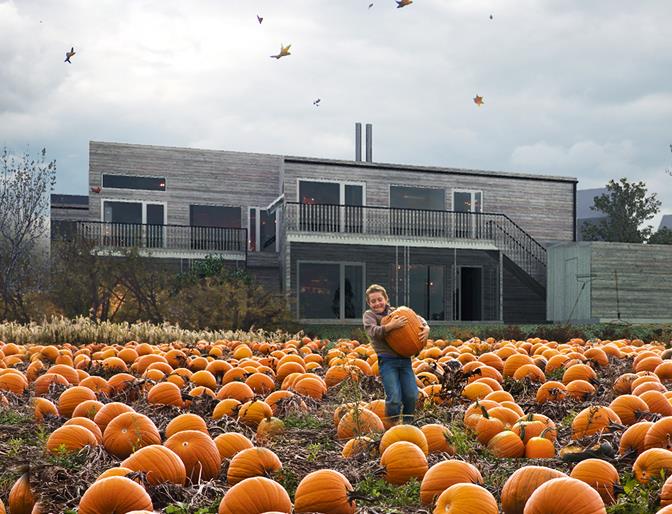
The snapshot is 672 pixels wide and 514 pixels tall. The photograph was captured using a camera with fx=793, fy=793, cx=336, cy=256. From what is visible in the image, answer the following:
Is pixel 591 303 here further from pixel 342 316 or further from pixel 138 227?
pixel 138 227

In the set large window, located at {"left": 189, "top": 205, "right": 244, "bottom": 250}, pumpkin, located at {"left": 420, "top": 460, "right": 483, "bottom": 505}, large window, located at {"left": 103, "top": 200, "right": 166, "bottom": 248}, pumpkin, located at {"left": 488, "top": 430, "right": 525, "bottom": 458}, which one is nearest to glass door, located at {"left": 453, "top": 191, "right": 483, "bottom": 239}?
large window, located at {"left": 189, "top": 205, "right": 244, "bottom": 250}

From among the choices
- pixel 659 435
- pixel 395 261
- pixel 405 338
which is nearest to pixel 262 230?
pixel 395 261

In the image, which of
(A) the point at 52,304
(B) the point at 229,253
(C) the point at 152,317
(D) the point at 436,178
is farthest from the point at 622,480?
(D) the point at 436,178

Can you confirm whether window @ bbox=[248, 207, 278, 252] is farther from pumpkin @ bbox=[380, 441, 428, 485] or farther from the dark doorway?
pumpkin @ bbox=[380, 441, 428, 485]

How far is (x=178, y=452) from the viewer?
3727 mm

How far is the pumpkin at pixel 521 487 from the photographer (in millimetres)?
3078

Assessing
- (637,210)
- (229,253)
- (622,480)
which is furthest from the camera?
(637,210)

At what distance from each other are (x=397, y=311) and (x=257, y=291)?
12.3m

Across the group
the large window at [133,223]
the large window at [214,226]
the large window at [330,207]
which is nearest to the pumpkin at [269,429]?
the large window at [330,207]

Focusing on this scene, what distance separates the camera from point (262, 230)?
3372 cm

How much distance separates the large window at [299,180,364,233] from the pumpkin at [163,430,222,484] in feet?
79.9

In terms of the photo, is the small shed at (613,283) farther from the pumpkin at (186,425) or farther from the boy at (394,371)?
the pumpkin at (186,425)

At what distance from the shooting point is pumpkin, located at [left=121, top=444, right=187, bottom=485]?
3430mm

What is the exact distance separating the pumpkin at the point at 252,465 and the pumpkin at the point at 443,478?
2.34 feet
